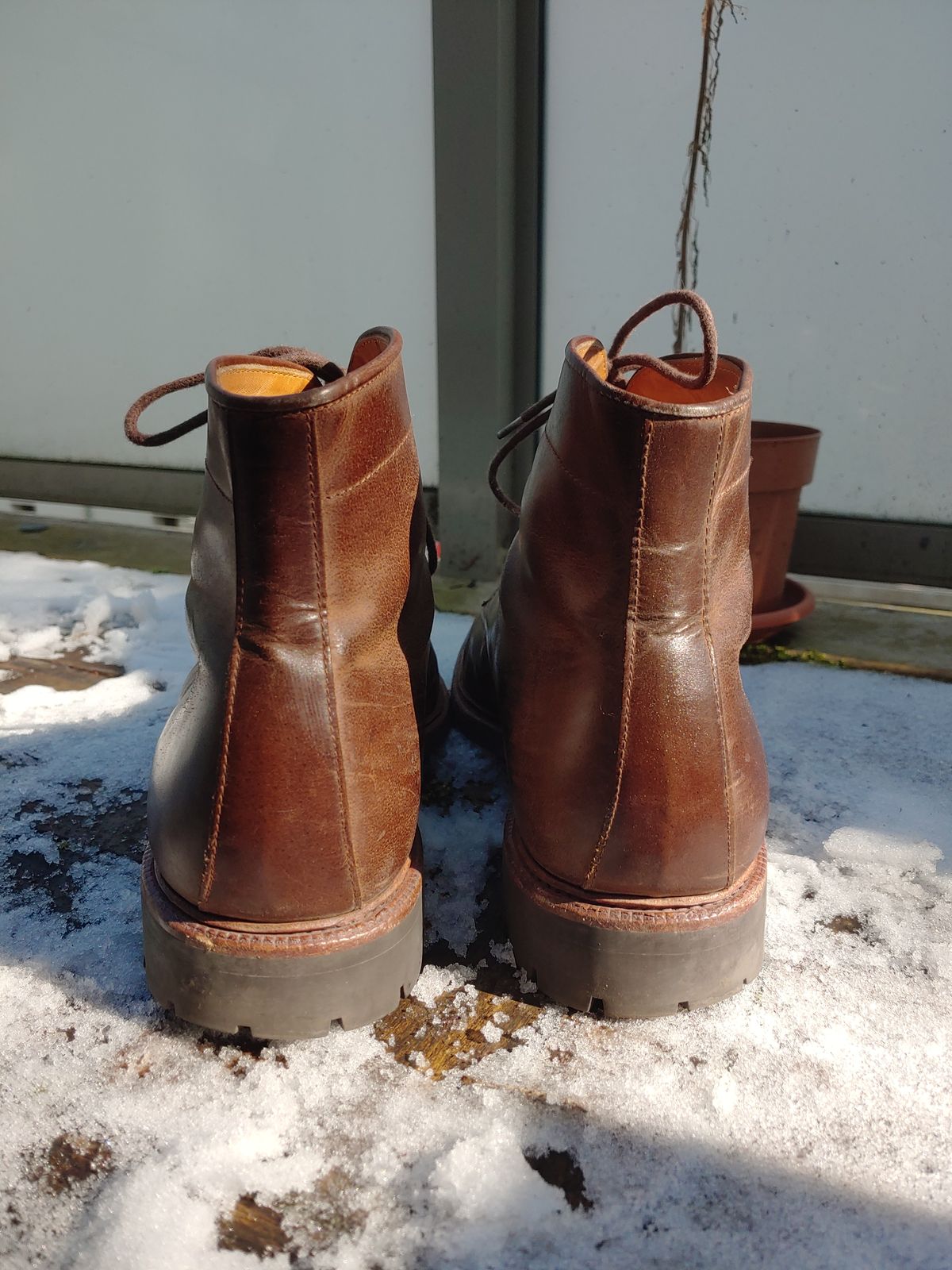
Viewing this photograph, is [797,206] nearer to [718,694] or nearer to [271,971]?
[718,694]

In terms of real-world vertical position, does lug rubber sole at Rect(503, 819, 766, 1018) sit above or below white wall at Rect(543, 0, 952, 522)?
below

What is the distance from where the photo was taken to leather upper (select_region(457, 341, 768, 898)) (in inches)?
35.4

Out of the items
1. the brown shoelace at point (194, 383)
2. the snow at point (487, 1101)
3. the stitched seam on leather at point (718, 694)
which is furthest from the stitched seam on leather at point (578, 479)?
the snow at point (487, 1101)

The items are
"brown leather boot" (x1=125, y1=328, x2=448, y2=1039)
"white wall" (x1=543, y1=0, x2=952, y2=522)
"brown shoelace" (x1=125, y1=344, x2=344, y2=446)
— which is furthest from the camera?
"white wall" (x1=543, y1=0, x2=952, y2=522)

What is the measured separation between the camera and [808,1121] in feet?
2.93

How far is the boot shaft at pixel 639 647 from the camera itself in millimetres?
901

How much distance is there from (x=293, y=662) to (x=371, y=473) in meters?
0.20

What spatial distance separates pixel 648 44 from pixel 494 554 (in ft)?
4.60

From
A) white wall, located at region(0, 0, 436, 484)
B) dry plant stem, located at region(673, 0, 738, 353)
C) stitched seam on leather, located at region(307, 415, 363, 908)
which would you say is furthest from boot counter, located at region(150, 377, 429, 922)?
white wall, located at region(0, 0, 436, 484)

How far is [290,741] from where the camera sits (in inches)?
36.1

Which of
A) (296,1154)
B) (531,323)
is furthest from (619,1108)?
(531,323)

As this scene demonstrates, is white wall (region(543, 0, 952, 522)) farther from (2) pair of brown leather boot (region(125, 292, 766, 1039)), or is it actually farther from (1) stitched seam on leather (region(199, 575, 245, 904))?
(1) stitched seam on leather (region(199, 575, 245, 904))

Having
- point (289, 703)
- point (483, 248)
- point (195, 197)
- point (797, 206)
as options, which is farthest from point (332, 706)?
point (195, 197)

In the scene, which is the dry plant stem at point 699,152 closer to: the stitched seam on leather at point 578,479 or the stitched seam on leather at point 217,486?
the stitched seam on leather at point 578,479
